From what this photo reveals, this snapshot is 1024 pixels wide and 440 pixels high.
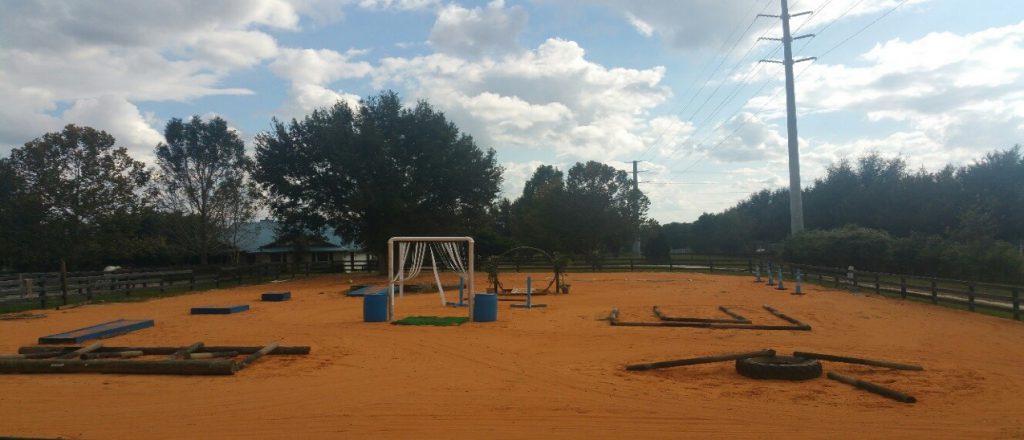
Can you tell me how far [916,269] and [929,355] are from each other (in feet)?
67.3

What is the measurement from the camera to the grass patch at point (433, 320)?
1554cm

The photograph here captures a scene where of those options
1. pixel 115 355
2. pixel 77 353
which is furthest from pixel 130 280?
pixel 115 355

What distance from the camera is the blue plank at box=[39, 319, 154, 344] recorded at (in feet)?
40.6

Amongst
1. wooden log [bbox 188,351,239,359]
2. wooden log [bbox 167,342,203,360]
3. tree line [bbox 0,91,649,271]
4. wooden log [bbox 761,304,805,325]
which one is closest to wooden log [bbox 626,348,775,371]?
wooden log [bbox 761,304,805,325]

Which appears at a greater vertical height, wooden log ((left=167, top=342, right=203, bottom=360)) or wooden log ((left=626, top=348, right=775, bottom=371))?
wooden log ((left=167, top=342, right=203, bottom=360))

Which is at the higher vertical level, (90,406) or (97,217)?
(97,217)

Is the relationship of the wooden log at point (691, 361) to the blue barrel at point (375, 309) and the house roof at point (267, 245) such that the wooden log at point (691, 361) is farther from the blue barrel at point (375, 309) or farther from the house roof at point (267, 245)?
the house roof at point (267, 245)

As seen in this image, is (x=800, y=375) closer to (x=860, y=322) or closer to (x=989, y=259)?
(x=860, y=322)

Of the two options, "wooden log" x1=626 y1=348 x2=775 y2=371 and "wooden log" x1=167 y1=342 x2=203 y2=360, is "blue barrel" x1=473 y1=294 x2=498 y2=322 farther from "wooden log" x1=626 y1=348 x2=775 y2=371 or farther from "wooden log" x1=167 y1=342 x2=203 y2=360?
"wooden log" x1=626 y1=348 x2=775 y2=371

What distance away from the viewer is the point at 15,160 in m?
33.6

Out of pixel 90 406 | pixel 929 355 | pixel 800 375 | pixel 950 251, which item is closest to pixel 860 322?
pixel 929 355

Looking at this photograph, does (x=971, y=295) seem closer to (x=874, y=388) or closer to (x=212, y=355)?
(x=874, y=388)

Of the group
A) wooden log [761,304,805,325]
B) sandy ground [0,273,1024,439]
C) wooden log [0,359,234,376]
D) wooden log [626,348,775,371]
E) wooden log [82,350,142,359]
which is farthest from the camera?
wooden log [761,304,805,325]

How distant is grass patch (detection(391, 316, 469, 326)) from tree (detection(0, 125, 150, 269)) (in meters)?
26.4
